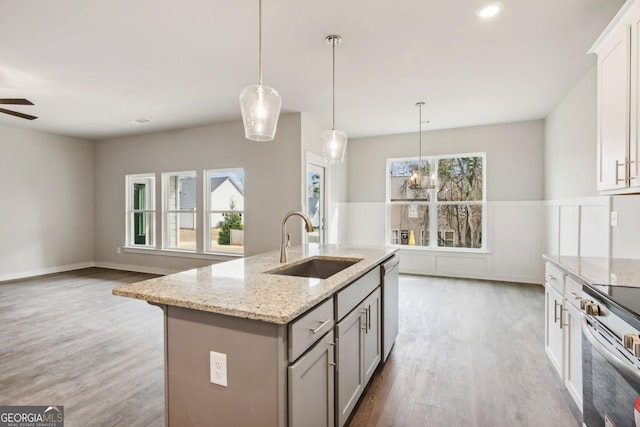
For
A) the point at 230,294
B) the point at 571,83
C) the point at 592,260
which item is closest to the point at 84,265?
the point at 230,294

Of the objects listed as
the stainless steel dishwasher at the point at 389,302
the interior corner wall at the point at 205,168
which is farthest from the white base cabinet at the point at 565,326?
the interior corner wall at the point at 205,168

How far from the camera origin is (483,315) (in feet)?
12.5

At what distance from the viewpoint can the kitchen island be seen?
48.2 inches

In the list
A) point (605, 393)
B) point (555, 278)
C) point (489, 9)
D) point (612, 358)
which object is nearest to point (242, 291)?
point (612, 358)

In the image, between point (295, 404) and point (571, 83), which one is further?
point (571, 83)

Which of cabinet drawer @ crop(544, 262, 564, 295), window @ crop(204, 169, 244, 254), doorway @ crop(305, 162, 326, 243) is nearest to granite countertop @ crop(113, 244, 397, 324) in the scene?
cabinet drawer @ crop(544, 262, 564, 295)

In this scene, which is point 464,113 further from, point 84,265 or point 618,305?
point 84,265

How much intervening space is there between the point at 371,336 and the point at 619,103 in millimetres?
2196

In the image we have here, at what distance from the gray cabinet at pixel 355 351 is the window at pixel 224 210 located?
375 centimetres

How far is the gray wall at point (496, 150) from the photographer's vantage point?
5.36 meters

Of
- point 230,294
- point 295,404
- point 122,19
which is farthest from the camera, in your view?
point 122,19

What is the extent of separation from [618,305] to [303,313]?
1.30 meters

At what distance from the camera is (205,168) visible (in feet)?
18.8

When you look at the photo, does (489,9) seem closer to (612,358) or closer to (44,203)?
(612,358)
